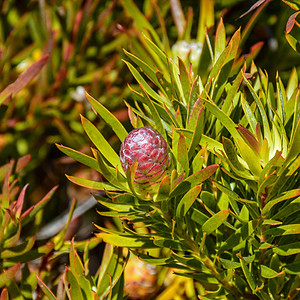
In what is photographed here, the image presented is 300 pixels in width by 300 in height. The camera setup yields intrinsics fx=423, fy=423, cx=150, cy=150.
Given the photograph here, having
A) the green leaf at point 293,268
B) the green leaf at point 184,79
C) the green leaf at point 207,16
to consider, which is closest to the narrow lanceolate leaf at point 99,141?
the green leaf at point 184,79

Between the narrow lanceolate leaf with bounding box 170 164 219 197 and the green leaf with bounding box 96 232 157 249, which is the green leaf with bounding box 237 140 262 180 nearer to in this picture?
the narrow lanceolate leaf with bounding box 170 164 219 197

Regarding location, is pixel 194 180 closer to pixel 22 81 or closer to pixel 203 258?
pixel 203 258

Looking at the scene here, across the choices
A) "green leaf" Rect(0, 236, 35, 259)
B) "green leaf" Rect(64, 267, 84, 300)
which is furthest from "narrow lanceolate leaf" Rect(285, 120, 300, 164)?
"green leaf" Rect(0, 236, 35, 259)

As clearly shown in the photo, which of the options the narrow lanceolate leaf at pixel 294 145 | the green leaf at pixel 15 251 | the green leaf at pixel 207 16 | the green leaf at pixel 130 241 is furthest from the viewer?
the green leaf at pixel 207 16

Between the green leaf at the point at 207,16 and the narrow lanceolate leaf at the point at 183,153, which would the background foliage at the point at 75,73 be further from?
the narrow lanceolate leaf at the point at 183,153

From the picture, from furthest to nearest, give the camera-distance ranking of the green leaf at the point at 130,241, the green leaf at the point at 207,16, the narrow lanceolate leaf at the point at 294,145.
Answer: the green leaf at the point at 207,16 → the green leaf at the point at 130,241 → the narrow lanceolate leaf at the point at 294,145

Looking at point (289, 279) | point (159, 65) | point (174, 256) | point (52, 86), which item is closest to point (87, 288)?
point (174, 256)
